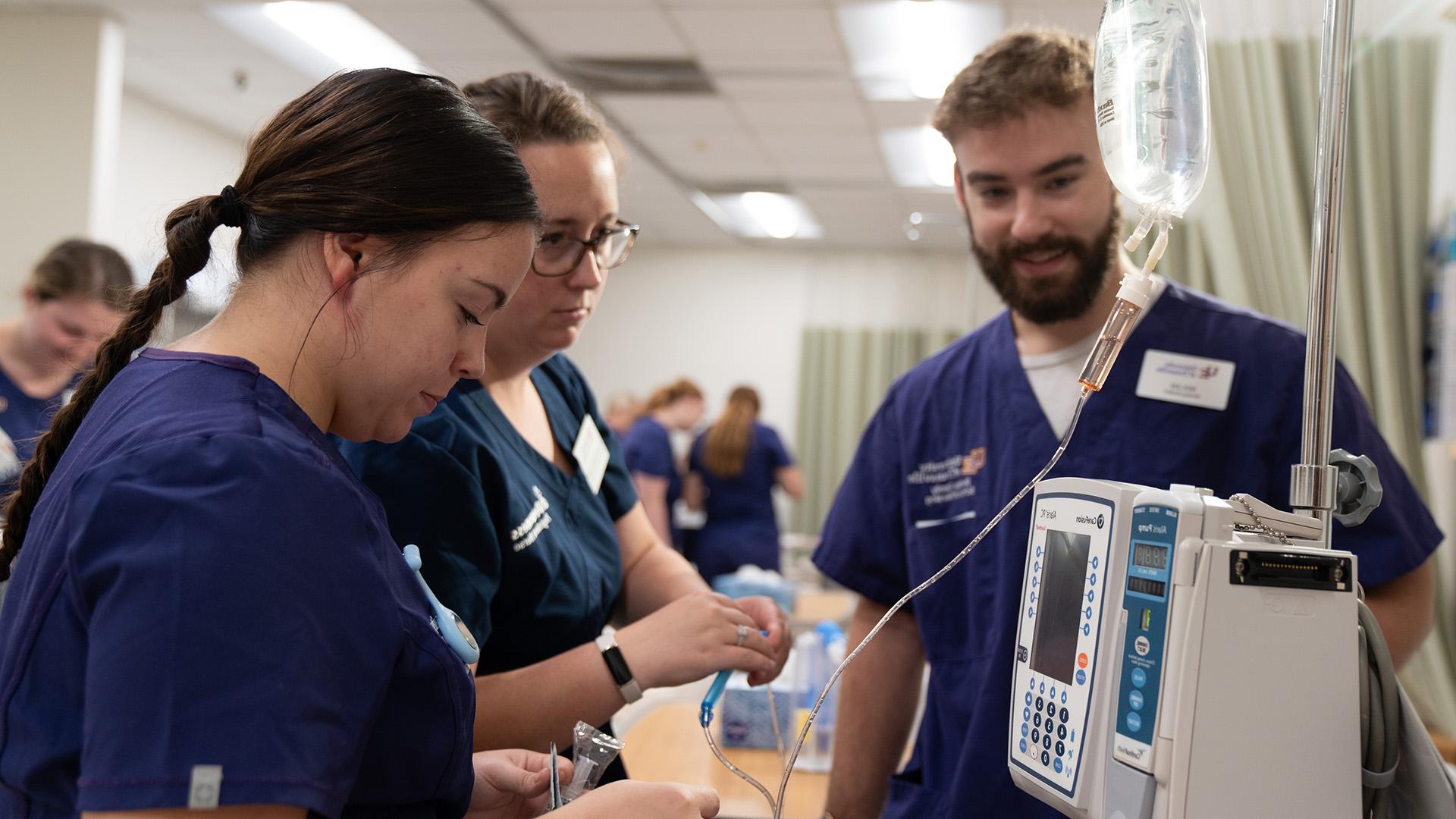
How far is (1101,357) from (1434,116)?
224cm

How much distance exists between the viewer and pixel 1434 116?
8.57 ft

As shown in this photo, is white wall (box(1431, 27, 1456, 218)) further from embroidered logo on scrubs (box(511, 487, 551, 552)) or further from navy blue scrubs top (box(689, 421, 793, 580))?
navy blue scrubs top (box(689, 421, 793, 580))

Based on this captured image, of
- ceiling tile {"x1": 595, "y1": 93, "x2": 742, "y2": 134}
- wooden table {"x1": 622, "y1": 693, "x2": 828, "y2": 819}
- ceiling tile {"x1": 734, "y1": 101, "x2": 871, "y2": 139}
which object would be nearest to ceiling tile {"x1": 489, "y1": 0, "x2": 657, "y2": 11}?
ceiling tile {"x1": 595, "y1": 93, "x2": 742, "y2": 134}

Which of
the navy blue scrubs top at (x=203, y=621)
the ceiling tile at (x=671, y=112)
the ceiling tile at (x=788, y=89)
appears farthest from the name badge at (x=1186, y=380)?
the ceiling tile at (x=671, y=112)

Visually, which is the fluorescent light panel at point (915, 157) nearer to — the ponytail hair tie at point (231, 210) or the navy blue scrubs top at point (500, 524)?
the navy blue scrubs top at point (500, 524)

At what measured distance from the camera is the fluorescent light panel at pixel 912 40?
14.0ft

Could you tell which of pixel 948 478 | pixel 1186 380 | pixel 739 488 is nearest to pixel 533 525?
pixel 948 478

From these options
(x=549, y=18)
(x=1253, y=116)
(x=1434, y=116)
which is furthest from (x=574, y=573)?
(x=549, y=18)

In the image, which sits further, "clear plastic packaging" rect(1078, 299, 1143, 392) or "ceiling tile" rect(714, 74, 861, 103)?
"ceiling tile" rect(714, 74, 861, 103)

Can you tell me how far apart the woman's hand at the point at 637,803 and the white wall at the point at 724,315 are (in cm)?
857

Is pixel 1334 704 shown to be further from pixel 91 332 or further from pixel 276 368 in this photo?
pixel 91 332

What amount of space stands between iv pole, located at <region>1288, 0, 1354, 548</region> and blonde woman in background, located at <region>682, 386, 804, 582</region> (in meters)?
4.87

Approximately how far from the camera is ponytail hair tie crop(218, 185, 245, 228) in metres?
0.90

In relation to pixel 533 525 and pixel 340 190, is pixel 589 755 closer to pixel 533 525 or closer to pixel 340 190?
pixel 533 525
